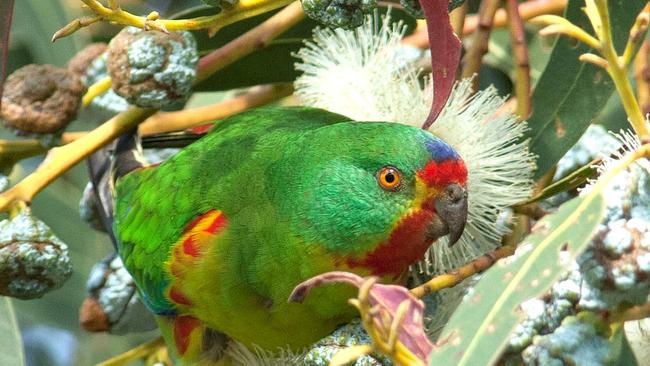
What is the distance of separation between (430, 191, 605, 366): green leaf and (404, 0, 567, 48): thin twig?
1022 millimetres

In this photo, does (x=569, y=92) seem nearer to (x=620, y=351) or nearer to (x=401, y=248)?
(x=401, y=248)

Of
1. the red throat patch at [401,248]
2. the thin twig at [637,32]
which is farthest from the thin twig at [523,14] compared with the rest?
the thin twig at [637,32]

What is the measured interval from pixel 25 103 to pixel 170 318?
55 cm

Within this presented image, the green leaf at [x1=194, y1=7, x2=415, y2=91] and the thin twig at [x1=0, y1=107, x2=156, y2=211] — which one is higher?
the green leaf at [x1=194, y1=7, x2=415, y2=91]

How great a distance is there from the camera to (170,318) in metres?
2.11

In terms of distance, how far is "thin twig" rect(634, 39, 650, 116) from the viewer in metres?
1.74

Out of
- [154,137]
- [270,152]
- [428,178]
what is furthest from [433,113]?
[154,137]

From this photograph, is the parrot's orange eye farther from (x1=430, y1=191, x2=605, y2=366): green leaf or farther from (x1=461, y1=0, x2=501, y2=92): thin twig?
(x1=430, y1=191, x2=605, y2=366): green leaf

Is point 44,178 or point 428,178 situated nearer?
point 428,178

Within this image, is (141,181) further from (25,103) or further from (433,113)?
(433,113)

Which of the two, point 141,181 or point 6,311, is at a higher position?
point 141,181

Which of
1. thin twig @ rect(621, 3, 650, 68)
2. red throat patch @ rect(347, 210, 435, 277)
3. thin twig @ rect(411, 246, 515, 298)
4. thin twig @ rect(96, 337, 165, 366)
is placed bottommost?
thin twig @ rect(96, 337, 165, 366)

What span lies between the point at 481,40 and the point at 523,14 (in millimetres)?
317

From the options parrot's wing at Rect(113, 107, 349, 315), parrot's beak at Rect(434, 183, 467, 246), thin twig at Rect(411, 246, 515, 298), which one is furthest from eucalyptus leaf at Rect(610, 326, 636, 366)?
parrot's wing at Rect(113, 107, 349, 315)
